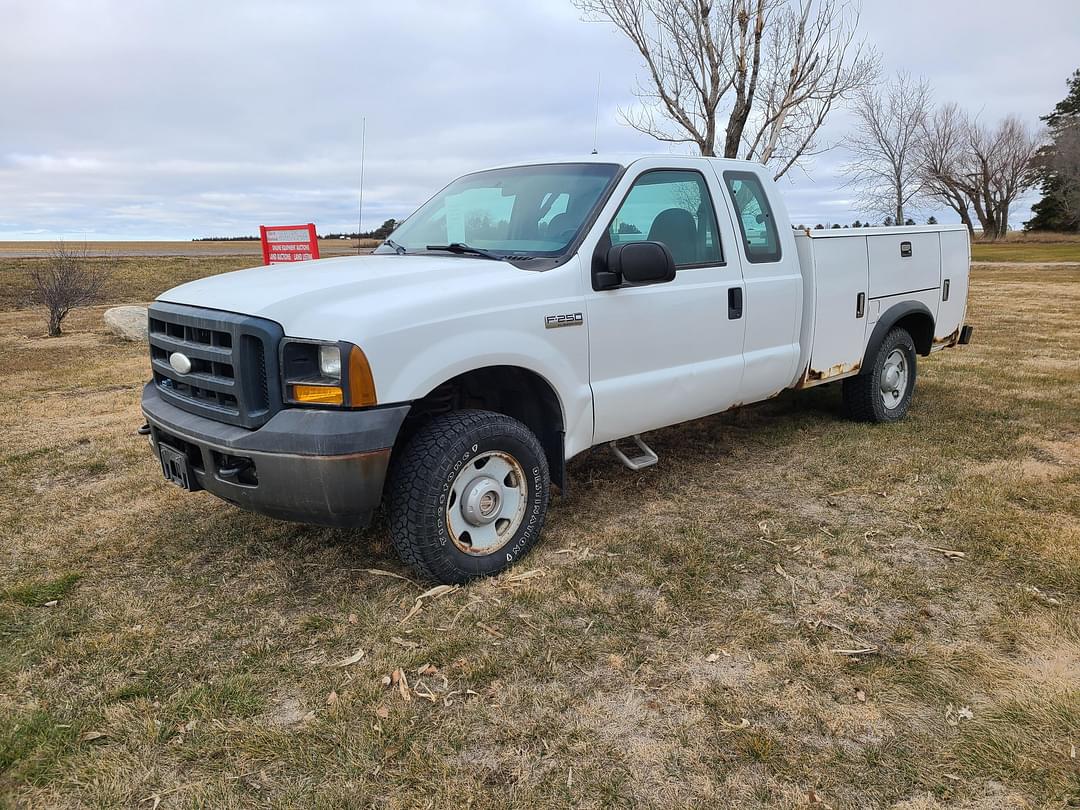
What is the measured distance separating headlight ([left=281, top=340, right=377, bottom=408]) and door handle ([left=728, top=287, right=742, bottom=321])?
238 cm

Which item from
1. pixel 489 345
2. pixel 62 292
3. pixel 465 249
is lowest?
pixel 489 345

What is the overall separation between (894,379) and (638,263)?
11.6ft

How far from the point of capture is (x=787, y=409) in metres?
6.88

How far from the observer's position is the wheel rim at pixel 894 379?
20.3 ft

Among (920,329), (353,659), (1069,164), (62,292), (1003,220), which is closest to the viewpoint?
(353,659)

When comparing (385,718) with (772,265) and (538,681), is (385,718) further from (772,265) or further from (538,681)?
(772,265)

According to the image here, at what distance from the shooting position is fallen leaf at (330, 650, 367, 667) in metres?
3.01

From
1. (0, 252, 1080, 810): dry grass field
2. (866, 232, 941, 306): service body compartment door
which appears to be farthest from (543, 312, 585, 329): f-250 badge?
(866, 232, 941, 306): service body compartment door

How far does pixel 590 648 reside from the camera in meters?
3.08

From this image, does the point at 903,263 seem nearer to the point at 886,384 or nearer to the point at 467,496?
the point at 886,384

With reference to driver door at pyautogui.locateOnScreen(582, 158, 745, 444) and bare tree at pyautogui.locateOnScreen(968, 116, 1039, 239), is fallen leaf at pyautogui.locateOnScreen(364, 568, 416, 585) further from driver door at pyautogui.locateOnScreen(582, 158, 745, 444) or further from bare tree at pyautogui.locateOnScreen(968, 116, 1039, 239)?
bare tree at pyautogui.locateOnScreen(968, 116, 1039, 239)

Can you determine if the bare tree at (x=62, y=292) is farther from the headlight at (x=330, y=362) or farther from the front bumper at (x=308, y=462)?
the headlight at (x=330, y=362)

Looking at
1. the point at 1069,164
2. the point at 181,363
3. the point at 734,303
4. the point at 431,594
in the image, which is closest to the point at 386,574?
the point at 431,594

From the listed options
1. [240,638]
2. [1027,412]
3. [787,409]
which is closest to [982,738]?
[240,638]
